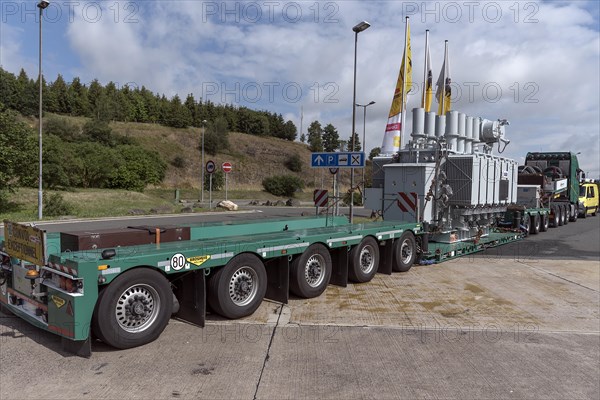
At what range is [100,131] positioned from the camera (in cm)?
6325

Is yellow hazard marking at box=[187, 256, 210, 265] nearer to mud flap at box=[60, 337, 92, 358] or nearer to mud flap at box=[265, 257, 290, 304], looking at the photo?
mud flap at box=[60, 337, 92, 358]

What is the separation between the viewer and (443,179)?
39.5 ft

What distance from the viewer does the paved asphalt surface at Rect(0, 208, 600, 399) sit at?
4188mm

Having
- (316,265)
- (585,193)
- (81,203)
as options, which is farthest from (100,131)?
(316,265)

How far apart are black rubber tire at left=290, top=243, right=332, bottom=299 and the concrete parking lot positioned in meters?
0.22

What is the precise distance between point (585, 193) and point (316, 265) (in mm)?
26539

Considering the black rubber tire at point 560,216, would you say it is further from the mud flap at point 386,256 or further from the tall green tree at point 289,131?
the tall green tree at point 289,131

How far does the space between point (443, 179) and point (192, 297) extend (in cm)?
834

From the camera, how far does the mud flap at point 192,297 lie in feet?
18.6

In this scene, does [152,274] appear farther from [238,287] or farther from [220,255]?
[238,287]

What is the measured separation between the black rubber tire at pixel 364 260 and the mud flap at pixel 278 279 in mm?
1676

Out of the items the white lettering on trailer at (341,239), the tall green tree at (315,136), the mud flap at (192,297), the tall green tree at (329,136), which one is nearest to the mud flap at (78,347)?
the mud flap at (192,297)

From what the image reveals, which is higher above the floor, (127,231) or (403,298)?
(127,231)

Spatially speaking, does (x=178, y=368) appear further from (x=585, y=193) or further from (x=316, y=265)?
(x=585, y=193)
